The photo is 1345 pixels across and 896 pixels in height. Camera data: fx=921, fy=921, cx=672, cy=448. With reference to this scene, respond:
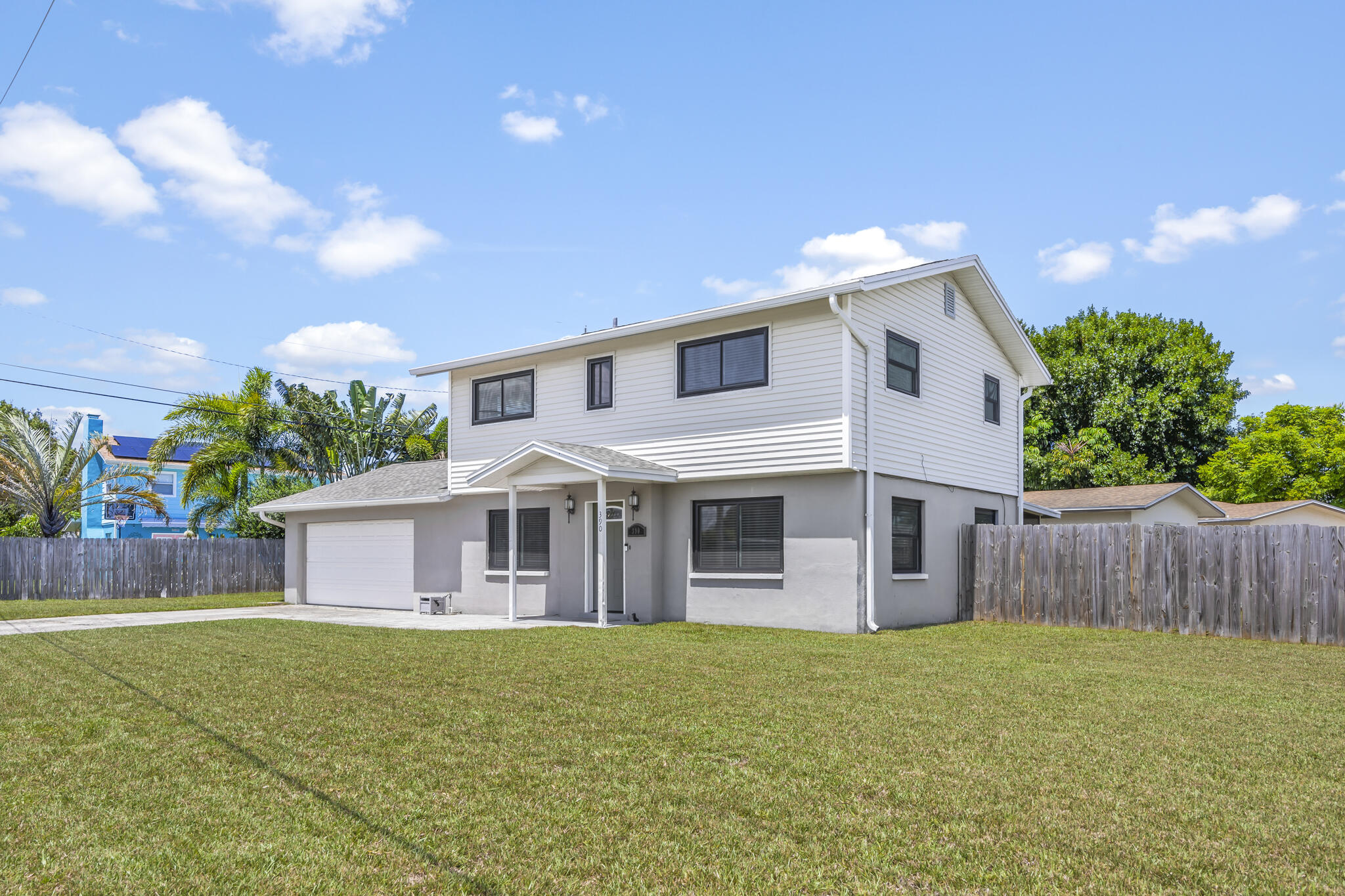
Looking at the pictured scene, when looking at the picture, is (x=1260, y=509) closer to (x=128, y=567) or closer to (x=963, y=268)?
(x=963, y=268)

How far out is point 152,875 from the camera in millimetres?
3672

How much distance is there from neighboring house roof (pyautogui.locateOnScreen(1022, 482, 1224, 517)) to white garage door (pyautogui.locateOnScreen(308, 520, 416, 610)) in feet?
47.6

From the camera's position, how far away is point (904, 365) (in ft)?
49.9

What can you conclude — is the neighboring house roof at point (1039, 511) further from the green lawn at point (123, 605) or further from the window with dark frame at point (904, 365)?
the green lawn at point (123, 605)

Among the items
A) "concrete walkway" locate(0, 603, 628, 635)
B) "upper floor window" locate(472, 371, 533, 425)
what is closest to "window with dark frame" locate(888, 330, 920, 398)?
"concrete walkway" locate(0, 603, 628, 635)

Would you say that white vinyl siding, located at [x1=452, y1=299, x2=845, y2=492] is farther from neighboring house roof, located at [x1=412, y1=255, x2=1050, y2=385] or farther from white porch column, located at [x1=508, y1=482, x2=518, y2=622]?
white porch column, located at [x1=508, y1=482, x2=518, y2=622]

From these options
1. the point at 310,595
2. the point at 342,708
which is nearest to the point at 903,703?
the point at 342,708

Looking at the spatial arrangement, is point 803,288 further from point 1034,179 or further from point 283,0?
point 283,0

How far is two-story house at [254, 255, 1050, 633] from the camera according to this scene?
45.5ft

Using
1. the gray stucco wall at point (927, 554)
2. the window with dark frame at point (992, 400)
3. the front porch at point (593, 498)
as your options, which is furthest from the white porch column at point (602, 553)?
the window with dark frame at point (992, 400)

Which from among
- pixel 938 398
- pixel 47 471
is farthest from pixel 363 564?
pixel 938 398

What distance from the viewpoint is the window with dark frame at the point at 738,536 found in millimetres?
14414

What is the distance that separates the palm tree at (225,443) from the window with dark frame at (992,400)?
847 inches

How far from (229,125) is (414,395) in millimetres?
16584
